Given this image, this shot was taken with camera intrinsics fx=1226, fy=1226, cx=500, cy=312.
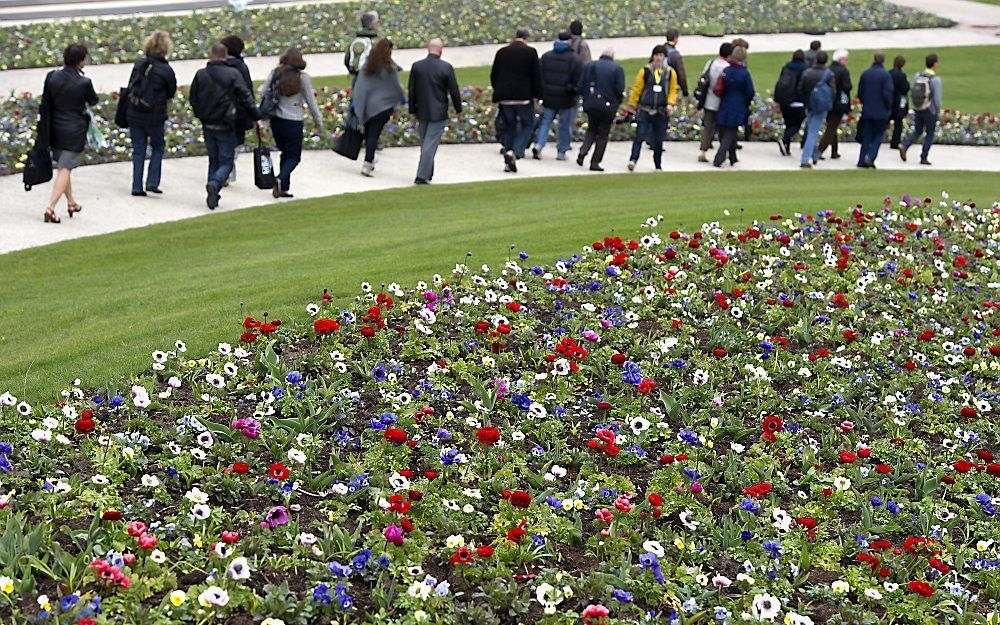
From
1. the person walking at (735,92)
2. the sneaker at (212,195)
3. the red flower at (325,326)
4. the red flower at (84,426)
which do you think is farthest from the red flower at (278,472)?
the person walking at (735,92)

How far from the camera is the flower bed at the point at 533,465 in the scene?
15.0 feet

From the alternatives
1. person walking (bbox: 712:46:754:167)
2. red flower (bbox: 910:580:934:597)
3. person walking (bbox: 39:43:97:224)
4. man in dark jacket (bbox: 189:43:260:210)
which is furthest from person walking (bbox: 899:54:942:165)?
red flower (bbox: 910:580:934:597)

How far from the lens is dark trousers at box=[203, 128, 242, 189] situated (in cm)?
1215

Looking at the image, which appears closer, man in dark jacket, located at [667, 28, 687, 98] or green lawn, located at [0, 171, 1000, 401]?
green lawn, located at [0, 171, 1000, 401]

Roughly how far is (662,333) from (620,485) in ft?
7.24

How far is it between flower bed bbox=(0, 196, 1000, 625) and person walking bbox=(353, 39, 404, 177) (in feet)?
18.6

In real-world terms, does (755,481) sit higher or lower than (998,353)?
lower

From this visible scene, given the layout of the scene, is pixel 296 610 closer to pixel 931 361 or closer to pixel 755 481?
pixel 755 481

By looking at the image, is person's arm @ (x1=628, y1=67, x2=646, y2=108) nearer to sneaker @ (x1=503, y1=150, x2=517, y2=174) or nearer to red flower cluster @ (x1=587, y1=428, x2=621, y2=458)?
sneaker @ (x1=503, y1=150, x2=517, y2=174)

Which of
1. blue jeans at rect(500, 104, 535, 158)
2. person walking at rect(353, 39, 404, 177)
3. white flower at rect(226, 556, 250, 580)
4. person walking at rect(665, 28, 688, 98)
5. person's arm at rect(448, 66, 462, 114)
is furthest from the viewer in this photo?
person walking at rect(665, 28, 688, 98)

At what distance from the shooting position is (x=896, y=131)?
18.2 m

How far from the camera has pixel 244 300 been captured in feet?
26.3

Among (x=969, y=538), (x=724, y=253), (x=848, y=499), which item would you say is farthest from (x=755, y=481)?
(x=724, y=253)

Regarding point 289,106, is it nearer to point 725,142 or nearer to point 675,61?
point 675,61
